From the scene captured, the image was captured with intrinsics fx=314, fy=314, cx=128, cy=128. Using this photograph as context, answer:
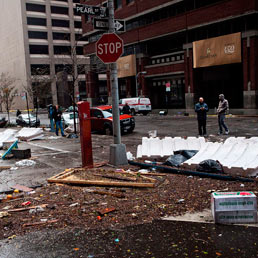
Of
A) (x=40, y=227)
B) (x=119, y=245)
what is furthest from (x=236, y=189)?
(x=40, y=227)

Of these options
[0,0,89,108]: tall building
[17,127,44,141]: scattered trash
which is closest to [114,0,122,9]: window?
[0,0,89,108]: tall building

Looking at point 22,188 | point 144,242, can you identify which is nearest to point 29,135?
point 22,188

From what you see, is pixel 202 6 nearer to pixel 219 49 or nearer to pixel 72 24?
pixel 219 49

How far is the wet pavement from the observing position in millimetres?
3844

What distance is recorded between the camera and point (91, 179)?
722 centimetres

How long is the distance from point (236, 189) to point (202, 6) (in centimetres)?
3511

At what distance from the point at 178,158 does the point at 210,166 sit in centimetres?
124

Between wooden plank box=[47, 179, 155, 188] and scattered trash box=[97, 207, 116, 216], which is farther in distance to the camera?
wooden plank box=[47, 179, 155, 188]

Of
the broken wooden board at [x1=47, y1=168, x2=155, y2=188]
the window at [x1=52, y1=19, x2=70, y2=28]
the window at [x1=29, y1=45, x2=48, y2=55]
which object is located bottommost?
the broken wooden board at [x1=47, y1=168, x2=155, y2=188]

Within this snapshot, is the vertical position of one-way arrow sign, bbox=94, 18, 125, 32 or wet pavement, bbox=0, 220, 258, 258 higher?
one-way arrow sign, bbox=94, 18, 125, 32

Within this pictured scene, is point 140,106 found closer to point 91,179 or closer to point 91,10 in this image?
point 91,10

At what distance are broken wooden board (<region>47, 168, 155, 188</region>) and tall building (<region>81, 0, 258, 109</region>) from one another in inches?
1043

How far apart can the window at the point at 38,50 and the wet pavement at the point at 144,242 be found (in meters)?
71.5

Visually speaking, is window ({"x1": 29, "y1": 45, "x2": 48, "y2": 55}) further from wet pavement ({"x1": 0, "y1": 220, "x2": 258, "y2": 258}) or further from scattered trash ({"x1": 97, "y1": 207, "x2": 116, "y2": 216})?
wet pavement ({"x1": 0, "y1": 220, "x2": 258, "y2": 258})
